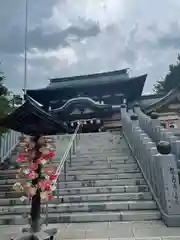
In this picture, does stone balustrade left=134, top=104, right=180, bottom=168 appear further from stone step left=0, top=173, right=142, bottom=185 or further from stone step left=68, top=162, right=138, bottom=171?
stone step left=0, top=173, right=142, bottom=185

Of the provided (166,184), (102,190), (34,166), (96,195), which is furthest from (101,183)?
(34,166)

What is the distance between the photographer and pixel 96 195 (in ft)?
19.0

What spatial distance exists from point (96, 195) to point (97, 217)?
2.72ft

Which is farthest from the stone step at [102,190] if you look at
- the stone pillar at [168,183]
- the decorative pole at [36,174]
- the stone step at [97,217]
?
the decorative pole at [36,174]

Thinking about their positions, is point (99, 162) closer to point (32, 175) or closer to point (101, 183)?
point (101, 183)

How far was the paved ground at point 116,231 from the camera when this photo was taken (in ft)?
13.1

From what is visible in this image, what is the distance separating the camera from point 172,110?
1608 centimetres

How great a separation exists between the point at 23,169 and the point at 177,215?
9.30 feet

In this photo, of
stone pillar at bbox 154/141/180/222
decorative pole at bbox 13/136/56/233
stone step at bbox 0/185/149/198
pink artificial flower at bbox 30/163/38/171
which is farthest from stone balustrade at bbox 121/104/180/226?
pink artificial flower at bbox 30/163/38/171

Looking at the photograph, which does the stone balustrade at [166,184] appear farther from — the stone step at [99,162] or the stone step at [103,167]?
the stone step at [99,162]

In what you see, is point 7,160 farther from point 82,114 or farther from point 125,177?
point 82,114

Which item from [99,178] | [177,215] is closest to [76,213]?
[99,178]

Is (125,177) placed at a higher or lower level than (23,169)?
lower

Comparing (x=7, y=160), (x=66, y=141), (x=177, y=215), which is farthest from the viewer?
(x=66, y=141)
